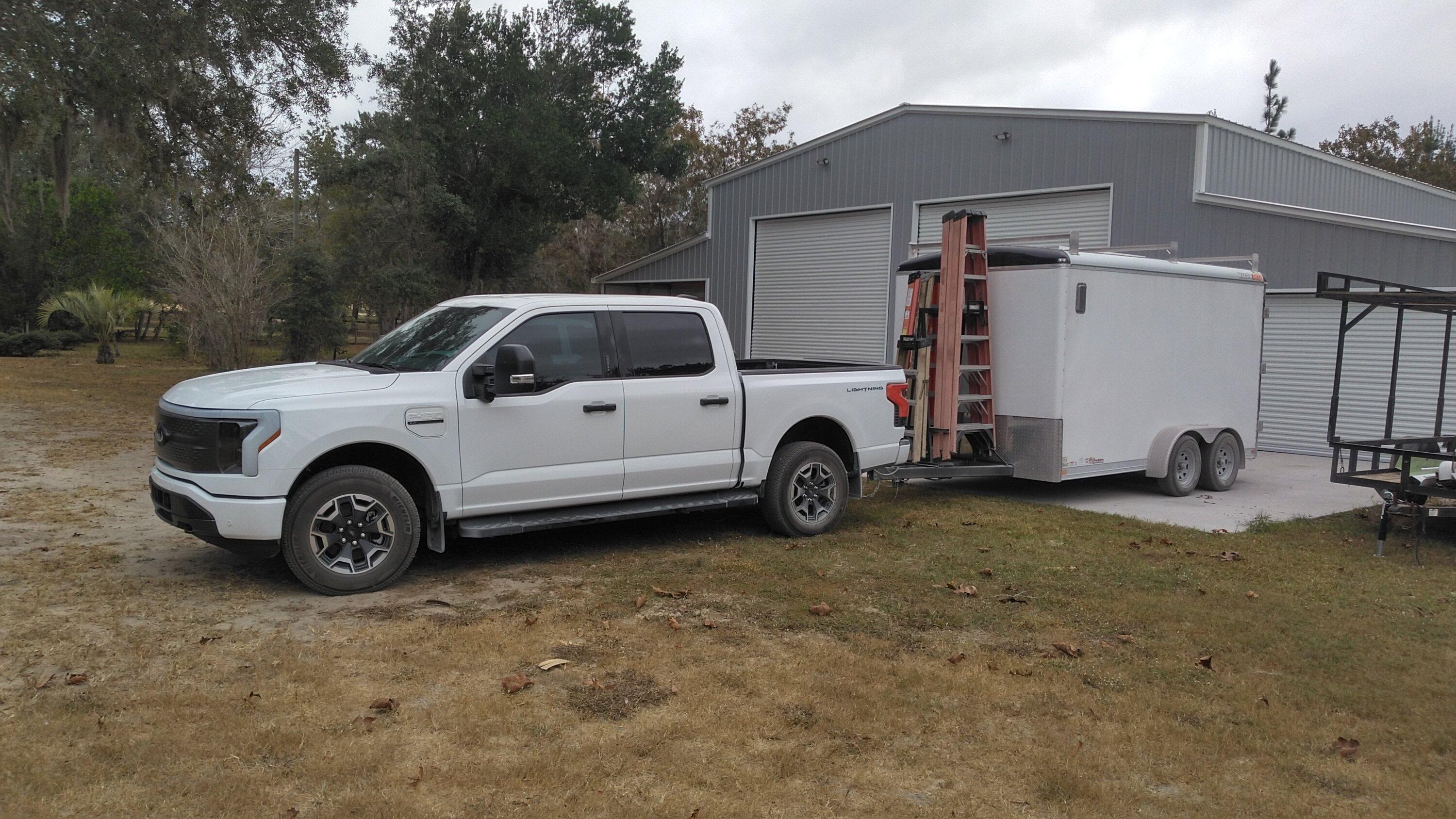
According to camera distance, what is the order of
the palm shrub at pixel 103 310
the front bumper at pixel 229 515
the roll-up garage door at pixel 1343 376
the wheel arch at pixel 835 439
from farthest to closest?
the palm shrub at pixel 103 310 → the roll-up garage door at pixel 1343 376 → the wheel arch at pixel 835 439 → the front bumper at pixel 229 515

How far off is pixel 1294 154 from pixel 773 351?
10.4 metres

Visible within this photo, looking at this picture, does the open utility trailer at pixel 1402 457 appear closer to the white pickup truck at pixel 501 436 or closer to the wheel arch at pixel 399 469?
the white pickup truck at pixel 501 436

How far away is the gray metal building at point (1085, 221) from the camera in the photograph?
562 inches

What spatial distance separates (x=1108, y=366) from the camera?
1041cm

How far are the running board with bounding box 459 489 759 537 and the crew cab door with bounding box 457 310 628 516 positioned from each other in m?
0.07

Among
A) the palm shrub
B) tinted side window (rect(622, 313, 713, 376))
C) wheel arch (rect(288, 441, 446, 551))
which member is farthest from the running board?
the palm shrub

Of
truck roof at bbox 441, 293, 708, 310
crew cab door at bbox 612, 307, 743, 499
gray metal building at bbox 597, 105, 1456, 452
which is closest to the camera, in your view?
truck roof at bbox 441, 293, 708, 310

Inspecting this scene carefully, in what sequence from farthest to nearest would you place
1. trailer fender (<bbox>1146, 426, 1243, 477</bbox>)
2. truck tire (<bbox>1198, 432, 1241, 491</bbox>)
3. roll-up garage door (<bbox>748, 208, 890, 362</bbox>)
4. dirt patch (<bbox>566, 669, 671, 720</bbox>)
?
roll-up garage door (<bbox>748, 208, 890, 362</bbox>)
truck tire (<bbox>1198, 432, 1241, 491</bbox>)
trailer fender (<bbox>1146, 426, 1243, 477</bbox>)
dirt patch (<bbox>566, 669, 671, 720</bbox>)

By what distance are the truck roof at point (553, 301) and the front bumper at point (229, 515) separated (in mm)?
2097

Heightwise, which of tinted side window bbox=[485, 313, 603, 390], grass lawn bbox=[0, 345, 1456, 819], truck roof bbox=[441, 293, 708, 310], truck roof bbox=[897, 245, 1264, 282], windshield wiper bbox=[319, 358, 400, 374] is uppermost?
truck roof bbox=[897, 245, 1264, 282]

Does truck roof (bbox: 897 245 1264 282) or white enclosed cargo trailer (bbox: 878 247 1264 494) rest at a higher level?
truck roof (bbox: 897 245 1264 282)

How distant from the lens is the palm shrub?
1182 inches

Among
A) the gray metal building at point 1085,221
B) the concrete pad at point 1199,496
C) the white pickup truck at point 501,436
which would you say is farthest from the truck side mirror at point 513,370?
the concrete pad at point 1199,496

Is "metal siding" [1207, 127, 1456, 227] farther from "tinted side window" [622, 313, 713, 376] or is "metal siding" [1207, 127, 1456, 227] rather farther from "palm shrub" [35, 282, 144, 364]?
"palm shrub" [35, 282, 144, 364]
